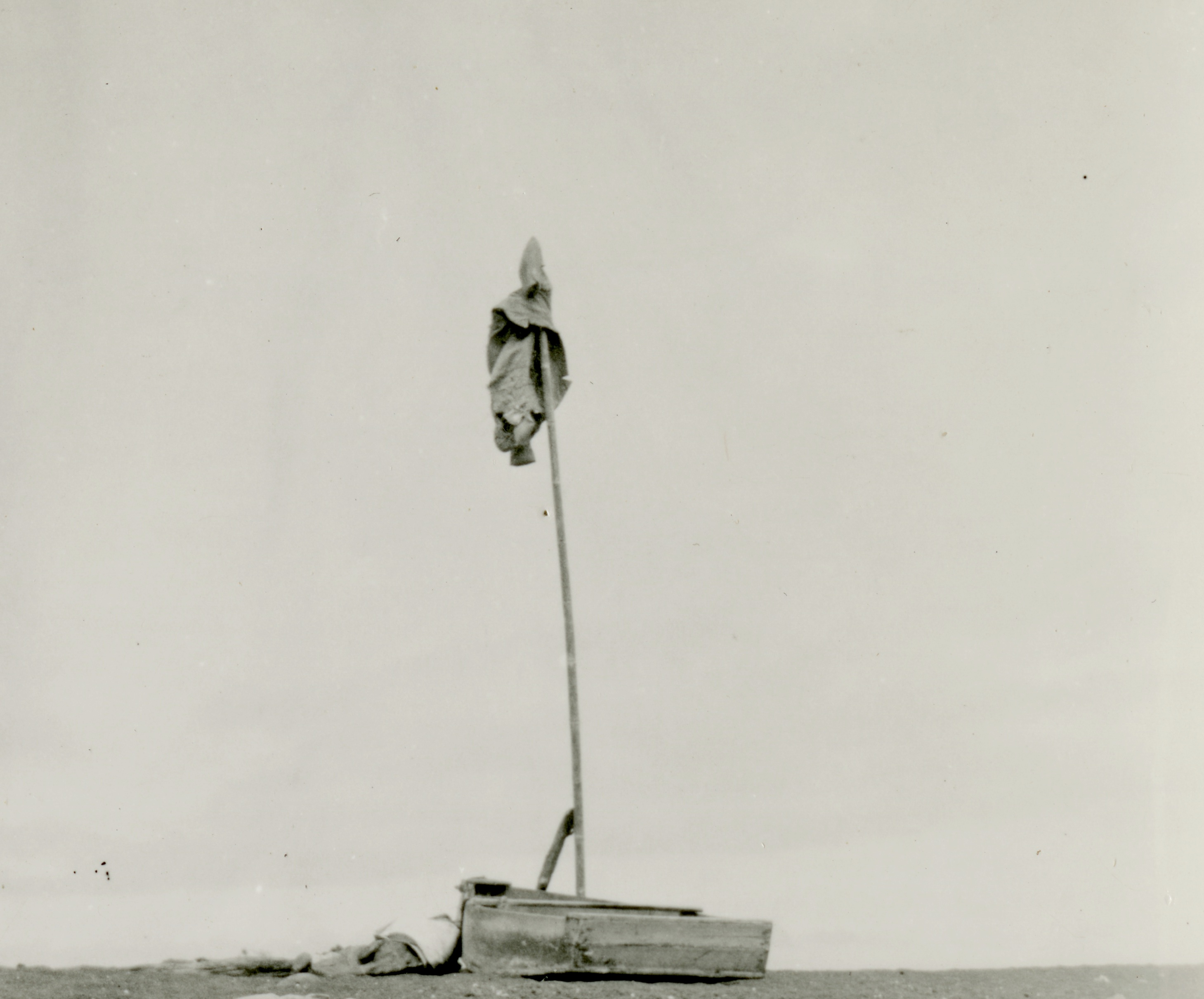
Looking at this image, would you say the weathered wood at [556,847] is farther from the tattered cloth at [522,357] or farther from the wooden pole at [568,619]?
the tattered cloth at [522,357]

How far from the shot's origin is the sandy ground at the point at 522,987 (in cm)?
638

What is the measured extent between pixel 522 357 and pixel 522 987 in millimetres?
4752

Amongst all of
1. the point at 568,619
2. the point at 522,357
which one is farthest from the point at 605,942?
the point at 522,357

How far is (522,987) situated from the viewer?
6586mm

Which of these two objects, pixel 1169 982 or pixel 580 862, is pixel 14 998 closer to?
pixel 580 862

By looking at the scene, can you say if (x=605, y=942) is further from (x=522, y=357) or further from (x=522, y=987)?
(x=522, y=357)

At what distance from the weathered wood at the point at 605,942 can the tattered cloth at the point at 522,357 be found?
11.7 feet

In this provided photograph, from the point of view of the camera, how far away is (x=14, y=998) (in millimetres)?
6227

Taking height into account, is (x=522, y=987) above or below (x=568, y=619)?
below

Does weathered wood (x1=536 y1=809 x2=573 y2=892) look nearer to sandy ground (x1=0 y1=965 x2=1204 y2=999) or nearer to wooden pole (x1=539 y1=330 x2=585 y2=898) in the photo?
wooden pole (x1=539 y1=330 x2=585 y2=898)

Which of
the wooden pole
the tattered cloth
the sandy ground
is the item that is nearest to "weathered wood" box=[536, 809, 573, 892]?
the wooden pole

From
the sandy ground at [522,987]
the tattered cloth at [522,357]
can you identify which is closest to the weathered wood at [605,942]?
the sandy ground at [522,987]

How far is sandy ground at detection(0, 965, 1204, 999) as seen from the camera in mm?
6379

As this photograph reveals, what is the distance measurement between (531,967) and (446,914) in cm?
110
